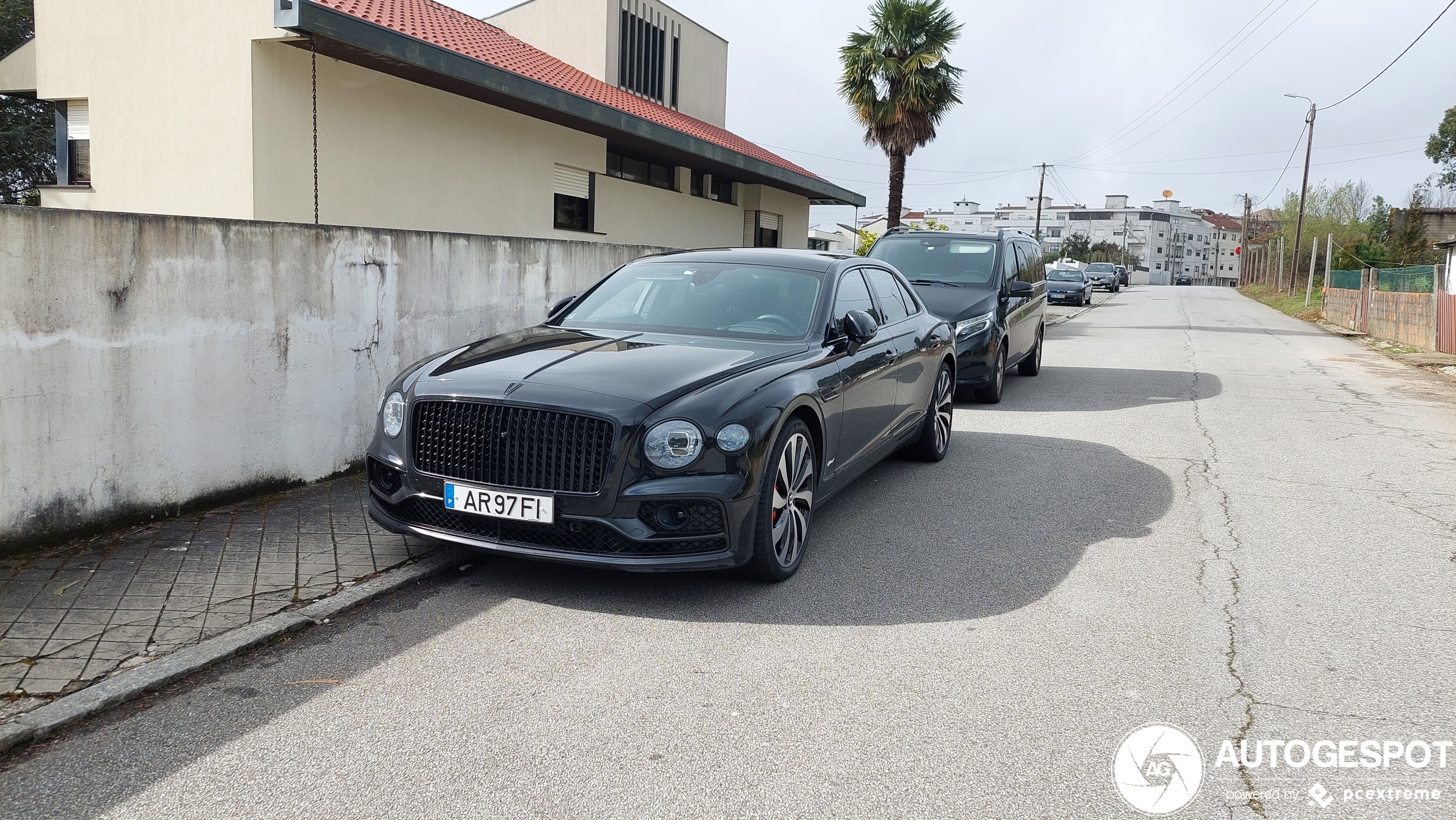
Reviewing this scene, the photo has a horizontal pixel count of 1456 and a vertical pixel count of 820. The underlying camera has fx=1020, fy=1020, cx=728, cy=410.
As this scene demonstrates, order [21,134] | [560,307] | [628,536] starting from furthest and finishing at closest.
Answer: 1. [21,134]
2. [560,307]
3. [628,536]

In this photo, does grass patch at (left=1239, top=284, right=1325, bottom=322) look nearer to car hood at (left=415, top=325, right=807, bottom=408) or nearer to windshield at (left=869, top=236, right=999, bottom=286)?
windshield at (left=869, top=236, right=999, bottom=286)

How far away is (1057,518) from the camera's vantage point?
600 centimetres

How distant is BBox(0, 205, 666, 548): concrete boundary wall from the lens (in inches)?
183

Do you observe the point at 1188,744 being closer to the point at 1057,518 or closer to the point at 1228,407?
the point at 1057,518

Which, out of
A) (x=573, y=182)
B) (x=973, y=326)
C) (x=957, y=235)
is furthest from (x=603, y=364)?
(x=573, y=182)

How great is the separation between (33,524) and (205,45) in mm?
6936

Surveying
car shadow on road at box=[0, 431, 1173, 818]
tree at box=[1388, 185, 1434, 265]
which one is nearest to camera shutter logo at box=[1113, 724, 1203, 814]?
car shadow on road at box=[0, 431, 1173, 818]

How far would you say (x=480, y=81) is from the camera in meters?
10.8

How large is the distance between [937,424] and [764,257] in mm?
2154

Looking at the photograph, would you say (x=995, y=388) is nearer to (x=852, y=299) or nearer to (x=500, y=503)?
(x=852, y=299)

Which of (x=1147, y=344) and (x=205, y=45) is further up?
(x=205, y=45)

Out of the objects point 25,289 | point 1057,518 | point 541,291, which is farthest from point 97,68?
point 1057,518

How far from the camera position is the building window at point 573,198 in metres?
14.6

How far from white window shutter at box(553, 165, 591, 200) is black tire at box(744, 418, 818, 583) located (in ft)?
34.3
